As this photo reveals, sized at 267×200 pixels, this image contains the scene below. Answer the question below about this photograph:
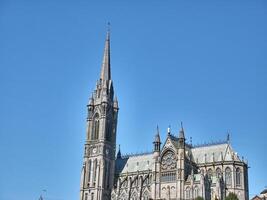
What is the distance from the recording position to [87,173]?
13312cm

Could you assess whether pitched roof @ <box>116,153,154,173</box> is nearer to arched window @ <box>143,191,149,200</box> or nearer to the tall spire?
arched window @ <box>143,191,149,200</box>

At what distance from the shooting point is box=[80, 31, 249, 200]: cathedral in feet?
376

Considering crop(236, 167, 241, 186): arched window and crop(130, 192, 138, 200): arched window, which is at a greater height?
crop(236, 167, 241, 186): arched window

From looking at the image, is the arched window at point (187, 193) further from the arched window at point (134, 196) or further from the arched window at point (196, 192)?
the arched window at point (134, 196)

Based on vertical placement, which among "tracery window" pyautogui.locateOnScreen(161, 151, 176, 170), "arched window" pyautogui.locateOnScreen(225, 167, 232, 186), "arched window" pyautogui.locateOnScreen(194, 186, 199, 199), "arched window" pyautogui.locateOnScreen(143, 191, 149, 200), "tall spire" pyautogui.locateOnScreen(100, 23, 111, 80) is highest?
"tall spire" pyautogui.locateOnScreen(100, 23, 111, 80)

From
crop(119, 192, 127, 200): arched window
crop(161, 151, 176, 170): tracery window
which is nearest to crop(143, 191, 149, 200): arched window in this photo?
crop(119, 192, 127, 200): arched window

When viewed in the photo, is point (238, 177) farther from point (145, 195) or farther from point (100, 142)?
point (100, 142)

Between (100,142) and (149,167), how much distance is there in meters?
15.7

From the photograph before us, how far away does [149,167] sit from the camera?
134 meters

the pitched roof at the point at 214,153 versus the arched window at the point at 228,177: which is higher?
the pitched roof at the point at 214,153

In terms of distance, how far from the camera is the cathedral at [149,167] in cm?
11469

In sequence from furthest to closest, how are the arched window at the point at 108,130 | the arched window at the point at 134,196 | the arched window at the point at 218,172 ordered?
the arched window at the point at 108,130 < the arched window at the point at 134,196 < the arched window at the point at 218,172

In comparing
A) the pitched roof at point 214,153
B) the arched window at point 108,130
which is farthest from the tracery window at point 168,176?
the arched window at point 108,130

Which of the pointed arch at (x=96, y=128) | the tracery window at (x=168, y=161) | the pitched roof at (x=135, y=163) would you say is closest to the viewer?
the tracery window at (x=168, y=161)
